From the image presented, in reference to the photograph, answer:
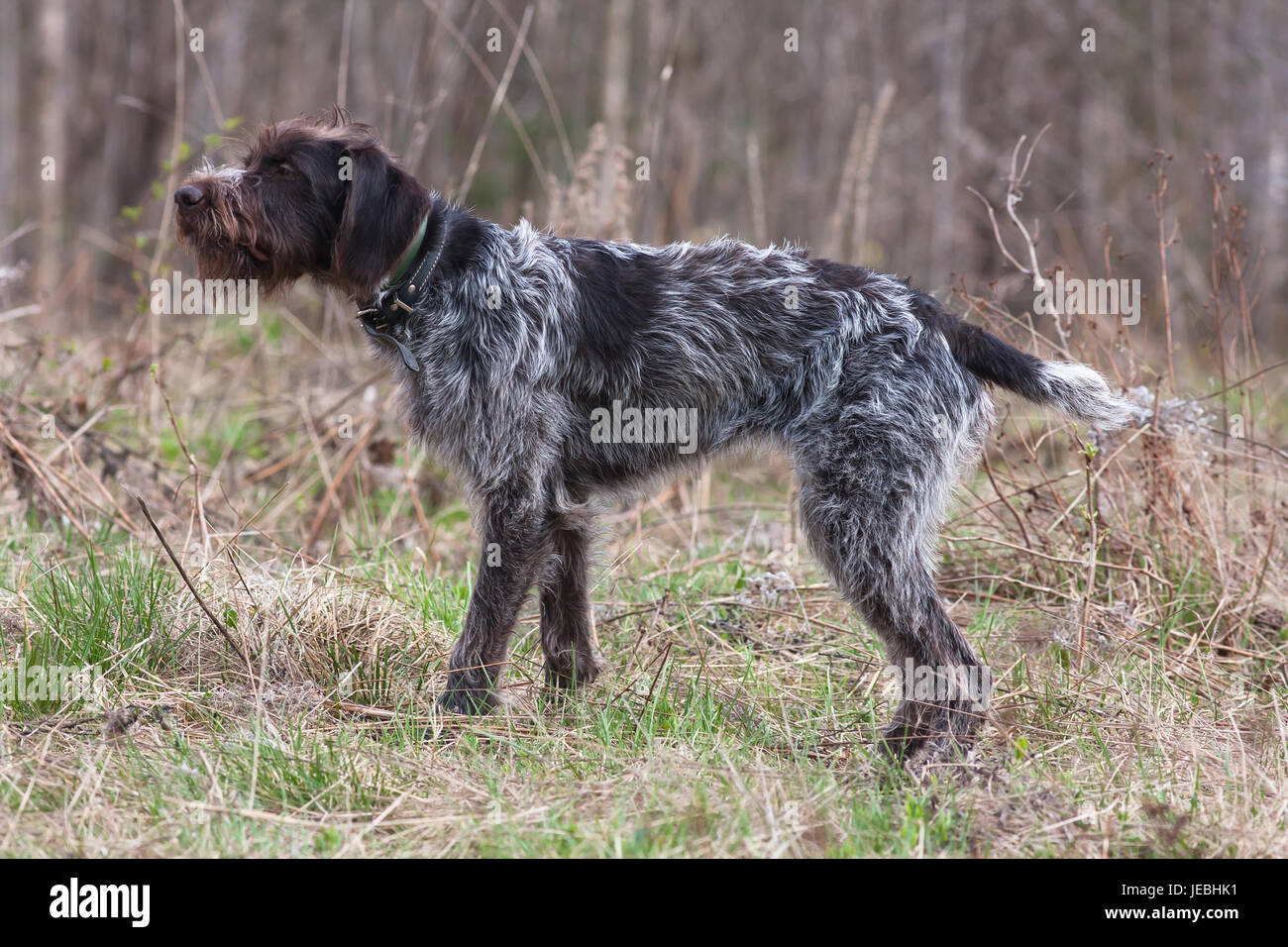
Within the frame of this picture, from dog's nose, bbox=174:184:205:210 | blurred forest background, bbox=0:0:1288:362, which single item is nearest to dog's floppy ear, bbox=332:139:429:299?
dog's nose, bbox=174:184:205:210

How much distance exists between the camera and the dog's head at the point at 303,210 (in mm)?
3840

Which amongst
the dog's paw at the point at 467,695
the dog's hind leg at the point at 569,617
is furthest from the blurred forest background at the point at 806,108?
the dog's paw at the point at 467,695

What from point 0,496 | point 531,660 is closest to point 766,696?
point 531,660

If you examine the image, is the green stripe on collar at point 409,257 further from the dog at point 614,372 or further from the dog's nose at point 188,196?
the dog's nose at point 188,196

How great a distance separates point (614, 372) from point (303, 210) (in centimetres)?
117

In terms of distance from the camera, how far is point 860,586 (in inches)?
153

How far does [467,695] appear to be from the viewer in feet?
12.8

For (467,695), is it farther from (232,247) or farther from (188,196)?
(188,196)

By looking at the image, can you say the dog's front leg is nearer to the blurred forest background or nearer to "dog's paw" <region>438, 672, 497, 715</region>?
"dog's paw" <region>438, 672, 497, 715</region>

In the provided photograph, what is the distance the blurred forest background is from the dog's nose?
5.70 metres

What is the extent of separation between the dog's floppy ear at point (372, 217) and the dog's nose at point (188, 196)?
446 mm

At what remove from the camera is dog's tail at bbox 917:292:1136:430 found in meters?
3.87

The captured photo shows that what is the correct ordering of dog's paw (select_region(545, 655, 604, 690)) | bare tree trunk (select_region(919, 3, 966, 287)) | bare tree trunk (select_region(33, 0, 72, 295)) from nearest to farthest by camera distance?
dog's paw (select_region(545, 655, 604, 690)), bare tree trunk (select_region(919, 3, 966, 287)), bare tree trunk (select_region(33, 0, 72, 295))
